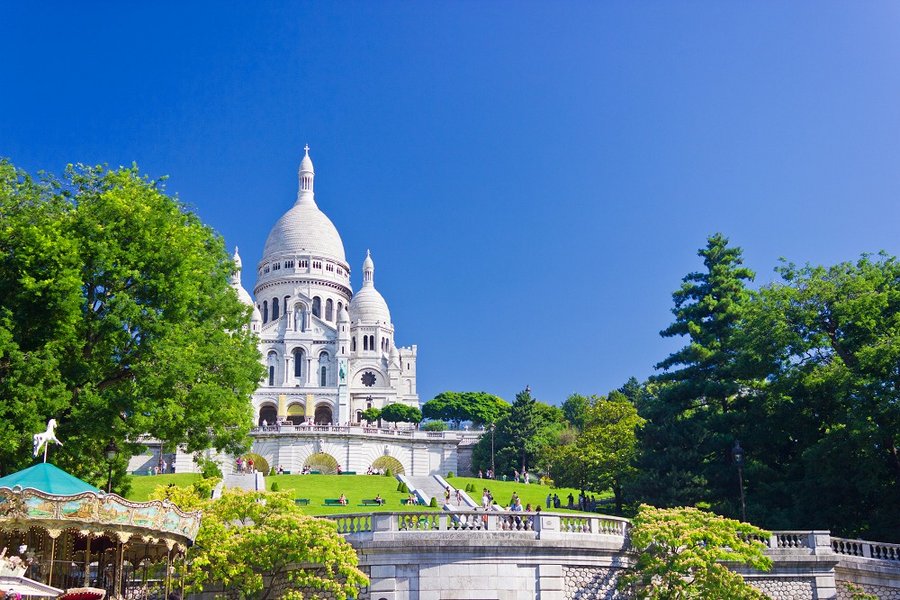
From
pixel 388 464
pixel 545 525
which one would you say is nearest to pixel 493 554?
pixel 545 525

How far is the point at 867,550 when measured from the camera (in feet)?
88.3

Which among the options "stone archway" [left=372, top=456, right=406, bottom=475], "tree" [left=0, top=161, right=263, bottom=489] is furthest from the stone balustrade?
"stone archway" [left=372, top=456, right=406, bottom=475]

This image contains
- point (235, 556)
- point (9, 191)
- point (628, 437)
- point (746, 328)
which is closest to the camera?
point (235, 556)

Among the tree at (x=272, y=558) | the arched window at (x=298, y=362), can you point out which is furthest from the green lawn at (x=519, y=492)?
the arched window at (x=298, y=362)

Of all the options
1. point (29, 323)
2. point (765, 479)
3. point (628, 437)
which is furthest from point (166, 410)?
point (628, 437)

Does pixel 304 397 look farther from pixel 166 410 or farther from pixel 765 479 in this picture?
pixel 166 410

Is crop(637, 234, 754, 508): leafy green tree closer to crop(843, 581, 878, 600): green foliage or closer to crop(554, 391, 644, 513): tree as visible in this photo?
crop(554, 391, 644, 513): tree

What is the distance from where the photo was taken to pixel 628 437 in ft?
196

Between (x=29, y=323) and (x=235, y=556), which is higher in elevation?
(x=29, y=323)

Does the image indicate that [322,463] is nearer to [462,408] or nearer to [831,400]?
[462,408]

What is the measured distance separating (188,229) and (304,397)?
7112 cm

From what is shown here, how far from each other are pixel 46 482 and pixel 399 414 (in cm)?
7898

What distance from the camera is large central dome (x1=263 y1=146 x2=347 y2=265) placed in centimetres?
11275

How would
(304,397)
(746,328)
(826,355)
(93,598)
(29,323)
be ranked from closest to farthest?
(93,598)
(29,323)
(826,355)
(746,328)
(304,397)
